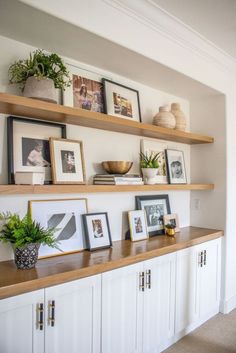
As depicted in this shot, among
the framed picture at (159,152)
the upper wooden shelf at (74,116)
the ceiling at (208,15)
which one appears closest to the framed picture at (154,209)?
the framed picture at (159,152)

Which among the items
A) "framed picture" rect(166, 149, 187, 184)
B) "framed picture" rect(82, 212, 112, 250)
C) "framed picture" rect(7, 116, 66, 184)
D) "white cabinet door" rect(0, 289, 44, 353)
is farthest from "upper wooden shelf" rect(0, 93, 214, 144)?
"white cabinet door" rect(0, 289, 44, 353)

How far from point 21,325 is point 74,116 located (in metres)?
1.22

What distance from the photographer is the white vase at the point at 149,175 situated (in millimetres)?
2418

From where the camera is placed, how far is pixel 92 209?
7.31 ft

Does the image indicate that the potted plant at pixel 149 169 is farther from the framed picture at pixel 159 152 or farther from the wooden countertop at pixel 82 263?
the wooden countertop at pixel 82 263

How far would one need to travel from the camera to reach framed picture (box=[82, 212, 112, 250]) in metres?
2.07

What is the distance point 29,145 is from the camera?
1.85 m

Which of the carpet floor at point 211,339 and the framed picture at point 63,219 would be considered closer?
the framed picture at point 63,219

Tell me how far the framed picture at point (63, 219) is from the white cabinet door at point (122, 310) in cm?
36

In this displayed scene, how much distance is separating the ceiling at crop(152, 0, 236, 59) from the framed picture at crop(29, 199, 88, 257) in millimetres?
1499

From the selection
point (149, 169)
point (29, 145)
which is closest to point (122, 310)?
point (149, 169)

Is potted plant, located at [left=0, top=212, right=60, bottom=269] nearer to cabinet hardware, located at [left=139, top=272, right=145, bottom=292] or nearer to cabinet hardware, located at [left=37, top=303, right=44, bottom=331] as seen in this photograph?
cabinet hardware, located at [left=37, top=303, right=44, bottom=331]

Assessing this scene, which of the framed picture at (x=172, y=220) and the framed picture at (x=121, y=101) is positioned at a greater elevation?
the framed picture at (x=121, y=101)

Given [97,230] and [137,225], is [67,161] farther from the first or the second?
[137,225]
